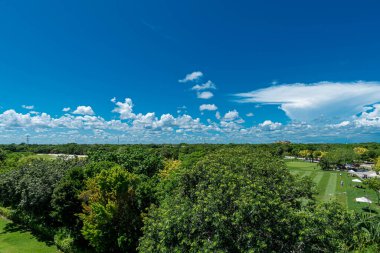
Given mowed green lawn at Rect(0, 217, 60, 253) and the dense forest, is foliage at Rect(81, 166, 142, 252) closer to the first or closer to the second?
the dense forest

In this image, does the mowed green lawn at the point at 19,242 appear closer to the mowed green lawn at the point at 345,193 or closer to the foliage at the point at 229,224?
the foliage at the point at 229,224

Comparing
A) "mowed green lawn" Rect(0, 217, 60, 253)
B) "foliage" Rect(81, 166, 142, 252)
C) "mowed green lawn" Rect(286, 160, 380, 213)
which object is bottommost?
"mowed green lawn" Rect(0, 217, 60, 253)

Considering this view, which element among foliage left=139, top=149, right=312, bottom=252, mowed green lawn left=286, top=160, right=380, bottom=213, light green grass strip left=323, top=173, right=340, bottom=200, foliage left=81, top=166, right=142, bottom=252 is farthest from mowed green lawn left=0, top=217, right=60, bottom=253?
light green grass strip left=323, top=173, right=340, bottom=200

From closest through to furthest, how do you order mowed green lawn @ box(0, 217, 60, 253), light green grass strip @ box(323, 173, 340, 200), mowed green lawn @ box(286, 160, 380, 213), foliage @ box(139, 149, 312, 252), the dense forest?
foliage @ box(139, 149, 312, 252), the dense forest, mowed green lawn @ box(0, 217, 60, 253), mowed green lawn @ box(286, 160, 380, 213), light green grass strip @ box(323, 173, 340, 200)

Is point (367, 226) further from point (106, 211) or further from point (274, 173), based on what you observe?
point (106, 211)

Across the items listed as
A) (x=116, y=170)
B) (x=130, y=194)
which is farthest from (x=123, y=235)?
(x=116, y=170)

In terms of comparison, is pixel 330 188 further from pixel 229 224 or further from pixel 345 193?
pixel 229 224

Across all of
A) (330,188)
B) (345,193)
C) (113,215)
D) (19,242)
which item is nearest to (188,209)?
(113,215)
